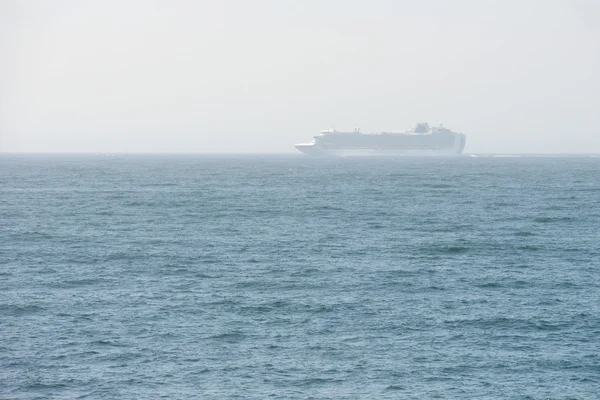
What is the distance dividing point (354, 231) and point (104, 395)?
36.7 metres

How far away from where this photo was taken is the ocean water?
24484mm

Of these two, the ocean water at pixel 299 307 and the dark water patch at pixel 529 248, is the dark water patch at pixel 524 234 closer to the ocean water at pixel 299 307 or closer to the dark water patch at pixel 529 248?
the ocean water at pixel 299 307

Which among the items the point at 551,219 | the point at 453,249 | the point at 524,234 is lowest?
the point at 453,249

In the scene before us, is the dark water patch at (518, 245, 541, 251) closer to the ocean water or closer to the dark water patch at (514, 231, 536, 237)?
the ocean water

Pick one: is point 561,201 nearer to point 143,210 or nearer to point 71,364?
point 143,210

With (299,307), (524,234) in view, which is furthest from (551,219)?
(299,307)

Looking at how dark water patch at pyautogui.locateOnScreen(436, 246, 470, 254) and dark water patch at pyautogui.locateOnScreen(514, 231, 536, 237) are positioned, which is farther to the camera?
dark water patch at pyautogui.locateOnScreen(514, 231, 536, 237)

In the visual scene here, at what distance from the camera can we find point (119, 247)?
49.2 meters

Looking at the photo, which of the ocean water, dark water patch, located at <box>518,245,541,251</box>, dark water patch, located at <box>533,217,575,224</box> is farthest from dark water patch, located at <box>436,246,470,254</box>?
dark water patch, located at <box>533,217,575,224</box>

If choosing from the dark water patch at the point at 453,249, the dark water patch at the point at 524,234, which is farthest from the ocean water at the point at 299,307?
the dark water patch at the point at 524,234

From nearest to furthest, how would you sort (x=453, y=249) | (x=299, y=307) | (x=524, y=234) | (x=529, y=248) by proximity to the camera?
1. (x=299, y=307)
2. (x=453, y=249)
3. (x=529, y=248)
4. (x=524, y=234)

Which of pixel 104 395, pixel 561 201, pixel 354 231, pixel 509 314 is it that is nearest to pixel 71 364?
pixel 104 395

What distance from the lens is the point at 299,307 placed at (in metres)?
33.1

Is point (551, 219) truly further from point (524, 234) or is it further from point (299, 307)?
point (299, 307)
